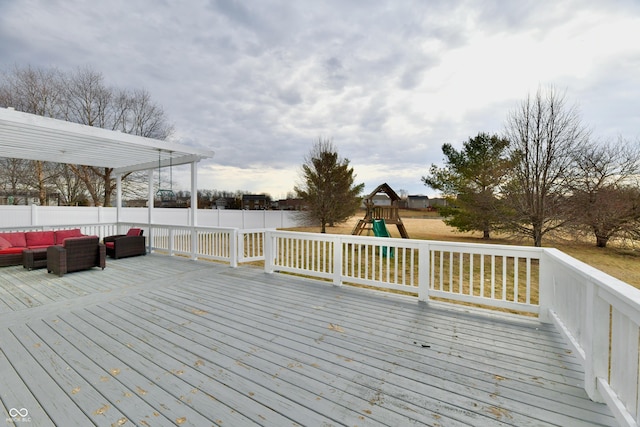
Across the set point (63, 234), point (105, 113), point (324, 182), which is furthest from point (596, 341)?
point (105, 113)

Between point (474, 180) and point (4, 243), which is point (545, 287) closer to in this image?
point (4, 243)

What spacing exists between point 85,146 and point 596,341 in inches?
349

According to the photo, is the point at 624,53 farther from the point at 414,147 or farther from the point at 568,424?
the point at 568,424

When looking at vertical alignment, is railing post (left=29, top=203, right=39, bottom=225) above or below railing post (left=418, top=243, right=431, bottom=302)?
above

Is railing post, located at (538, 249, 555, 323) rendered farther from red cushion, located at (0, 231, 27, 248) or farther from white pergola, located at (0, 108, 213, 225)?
red cushion, located at (0, 231, 27, 248)

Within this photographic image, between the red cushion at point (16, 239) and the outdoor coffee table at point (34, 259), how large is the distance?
104 cm

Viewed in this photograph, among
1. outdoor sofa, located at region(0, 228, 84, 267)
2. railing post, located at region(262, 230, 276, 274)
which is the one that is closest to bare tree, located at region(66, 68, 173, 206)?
outdoor sofa, located at region(0, 228, 84, 267)

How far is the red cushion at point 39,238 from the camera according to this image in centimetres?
673

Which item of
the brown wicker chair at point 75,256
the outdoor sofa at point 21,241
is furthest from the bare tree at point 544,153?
the outdoor sofa at point 21,241

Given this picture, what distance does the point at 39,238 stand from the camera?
6863 mm

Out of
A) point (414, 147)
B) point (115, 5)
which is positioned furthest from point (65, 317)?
point (414, 147)

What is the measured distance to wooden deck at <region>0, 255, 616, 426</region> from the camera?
1.74 m

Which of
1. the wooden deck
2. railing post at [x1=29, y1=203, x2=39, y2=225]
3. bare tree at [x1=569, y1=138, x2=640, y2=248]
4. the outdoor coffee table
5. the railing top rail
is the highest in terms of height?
bare tree at [x1=569, y1=138, x2=640, y2=248]

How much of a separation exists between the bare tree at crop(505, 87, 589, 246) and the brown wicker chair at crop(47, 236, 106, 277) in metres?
11.9
